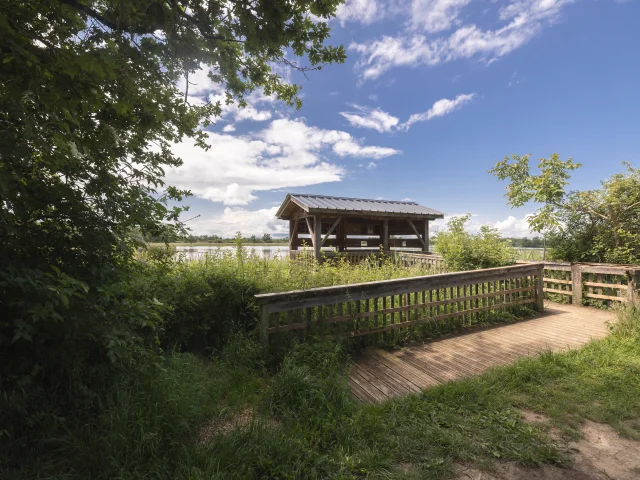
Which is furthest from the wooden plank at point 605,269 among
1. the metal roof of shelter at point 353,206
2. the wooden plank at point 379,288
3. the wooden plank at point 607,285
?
the metal roof of shelter at point 353,206

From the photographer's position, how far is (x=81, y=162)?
2.53 metres

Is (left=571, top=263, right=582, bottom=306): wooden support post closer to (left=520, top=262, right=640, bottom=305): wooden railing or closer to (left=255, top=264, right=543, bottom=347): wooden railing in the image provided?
(left=520, top=262, right=640, bottom=305): wooden railing

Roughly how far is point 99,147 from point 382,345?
178 inches

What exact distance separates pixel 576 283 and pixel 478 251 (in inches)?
95.9

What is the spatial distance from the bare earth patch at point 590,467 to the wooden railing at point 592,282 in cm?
518

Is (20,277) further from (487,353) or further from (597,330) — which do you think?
(597,330)

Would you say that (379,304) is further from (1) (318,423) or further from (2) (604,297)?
(2) (604,297)

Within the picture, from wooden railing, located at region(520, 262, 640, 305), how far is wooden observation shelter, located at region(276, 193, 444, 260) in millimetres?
→ 7077

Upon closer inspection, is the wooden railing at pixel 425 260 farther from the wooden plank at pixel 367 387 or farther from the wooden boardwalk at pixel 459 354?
the wooden plank at pixel 367 387

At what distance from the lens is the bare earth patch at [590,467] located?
2148 mm

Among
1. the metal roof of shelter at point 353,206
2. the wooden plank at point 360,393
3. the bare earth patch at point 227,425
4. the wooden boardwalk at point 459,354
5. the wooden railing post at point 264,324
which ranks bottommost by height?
the wooden plank at point 360,393

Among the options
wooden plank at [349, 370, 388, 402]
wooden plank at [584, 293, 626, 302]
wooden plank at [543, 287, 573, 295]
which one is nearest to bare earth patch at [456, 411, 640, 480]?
wooden plank at [349, 370, 388, 402]

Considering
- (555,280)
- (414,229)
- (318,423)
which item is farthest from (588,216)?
(318,423)

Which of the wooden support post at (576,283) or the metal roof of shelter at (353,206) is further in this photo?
the metal roof of shelter at (353,206)
